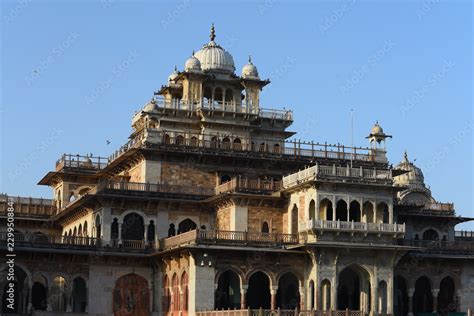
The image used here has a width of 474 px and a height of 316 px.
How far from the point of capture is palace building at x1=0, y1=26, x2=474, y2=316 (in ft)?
189

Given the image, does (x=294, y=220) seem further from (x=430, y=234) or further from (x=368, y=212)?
(x=430, y=234)

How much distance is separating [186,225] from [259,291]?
6.75 meters

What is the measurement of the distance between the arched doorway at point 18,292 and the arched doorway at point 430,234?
1173 inches

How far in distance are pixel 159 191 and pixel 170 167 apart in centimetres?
302

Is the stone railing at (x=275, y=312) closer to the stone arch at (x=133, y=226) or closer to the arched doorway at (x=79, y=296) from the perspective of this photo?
the stone arch at (x=133, y=226)

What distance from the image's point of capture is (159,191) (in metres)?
63.2

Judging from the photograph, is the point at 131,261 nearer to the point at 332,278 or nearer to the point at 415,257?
the point at 332,278

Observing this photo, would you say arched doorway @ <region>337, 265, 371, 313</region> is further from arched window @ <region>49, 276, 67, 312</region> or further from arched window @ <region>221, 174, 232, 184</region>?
arched window @ <region>49, 276, 67, 312</region>

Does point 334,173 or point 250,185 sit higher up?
point 334,173

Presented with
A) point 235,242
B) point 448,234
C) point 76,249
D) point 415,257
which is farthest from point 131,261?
point 448,234

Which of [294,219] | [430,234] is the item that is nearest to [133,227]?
[294,219]

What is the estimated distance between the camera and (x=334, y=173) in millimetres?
58375

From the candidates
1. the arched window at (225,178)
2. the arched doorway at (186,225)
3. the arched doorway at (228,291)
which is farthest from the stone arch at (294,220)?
the arched doorway at (186,225)

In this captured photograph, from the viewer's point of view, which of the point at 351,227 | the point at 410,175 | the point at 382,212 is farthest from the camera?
the point at 410,175
